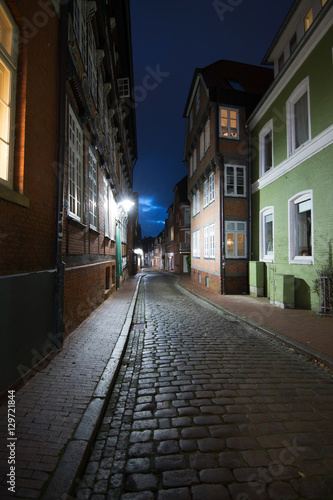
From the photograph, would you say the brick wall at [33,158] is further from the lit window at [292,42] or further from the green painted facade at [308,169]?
the lit window at [292,42]

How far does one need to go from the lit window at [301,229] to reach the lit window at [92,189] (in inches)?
302

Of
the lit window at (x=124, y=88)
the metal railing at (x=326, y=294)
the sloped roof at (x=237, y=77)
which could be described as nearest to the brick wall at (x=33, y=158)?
the metal railing at (x=326, y=294)

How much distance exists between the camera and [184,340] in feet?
20.4

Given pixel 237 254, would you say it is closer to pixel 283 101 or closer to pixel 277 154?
pixel 277 154

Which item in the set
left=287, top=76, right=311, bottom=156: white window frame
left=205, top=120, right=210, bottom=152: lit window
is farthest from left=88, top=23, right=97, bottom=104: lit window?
left=205, top=120, right=210, bottom=152: lit window

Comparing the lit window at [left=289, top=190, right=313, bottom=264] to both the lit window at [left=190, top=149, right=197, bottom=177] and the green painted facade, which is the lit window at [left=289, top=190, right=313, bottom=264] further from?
the lit window at [left=190, top=149, right=197, bottom=177]

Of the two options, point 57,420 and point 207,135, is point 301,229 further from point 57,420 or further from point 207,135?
point 57,420

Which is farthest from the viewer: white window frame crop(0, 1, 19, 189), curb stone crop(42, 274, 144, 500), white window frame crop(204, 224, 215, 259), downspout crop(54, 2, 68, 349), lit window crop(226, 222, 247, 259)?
white window frame crop(204, 224, 215, 259)

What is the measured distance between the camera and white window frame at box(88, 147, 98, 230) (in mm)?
8586

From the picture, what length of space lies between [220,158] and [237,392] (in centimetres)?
1306

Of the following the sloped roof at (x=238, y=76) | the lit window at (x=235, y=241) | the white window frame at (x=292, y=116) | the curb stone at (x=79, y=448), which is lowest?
the curb stone at (x=79, y=448)

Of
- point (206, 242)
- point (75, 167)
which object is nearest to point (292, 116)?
point (206, 242)

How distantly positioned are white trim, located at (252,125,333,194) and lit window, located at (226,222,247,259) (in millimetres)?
2567

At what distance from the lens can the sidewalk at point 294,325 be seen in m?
5.28
